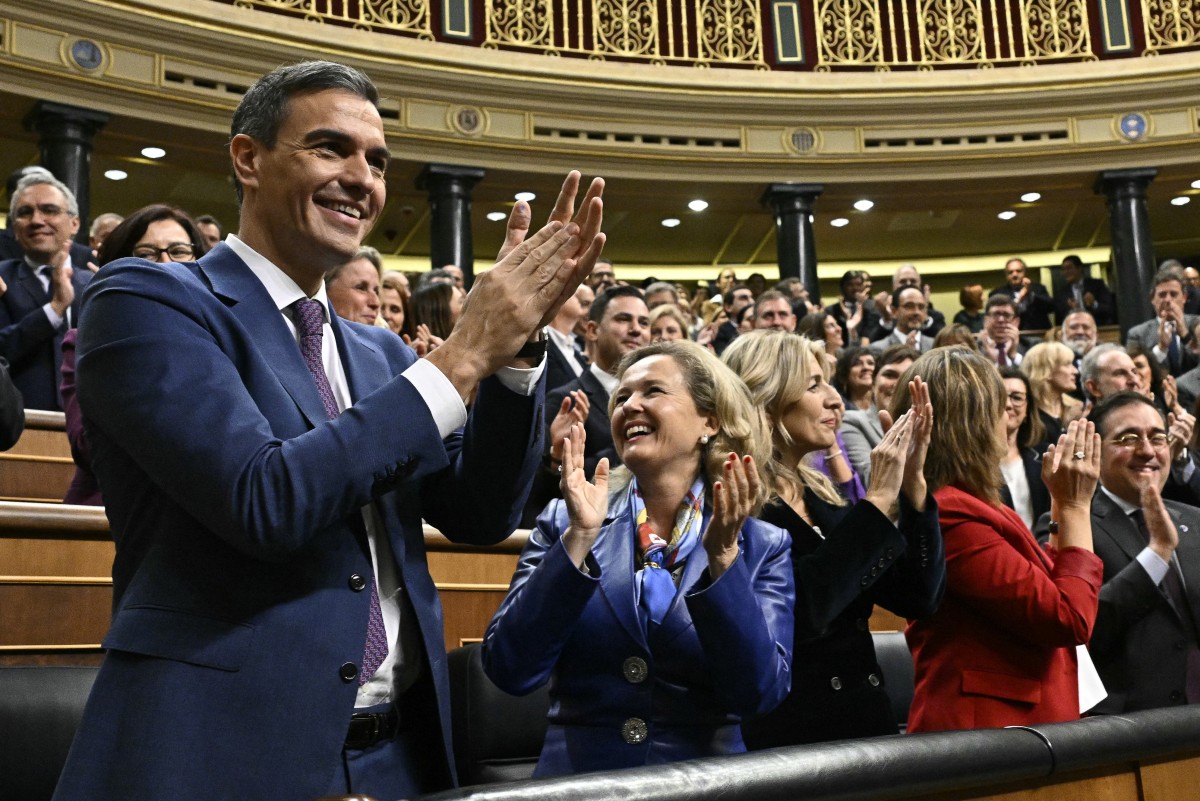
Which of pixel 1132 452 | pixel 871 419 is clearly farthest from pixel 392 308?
pixel 1132 452

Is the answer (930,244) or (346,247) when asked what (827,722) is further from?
(930,244)

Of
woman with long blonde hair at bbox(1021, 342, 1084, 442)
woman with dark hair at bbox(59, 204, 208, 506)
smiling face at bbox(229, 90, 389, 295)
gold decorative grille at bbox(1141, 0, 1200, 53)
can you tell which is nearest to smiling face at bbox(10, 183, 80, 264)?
woman with dark hair at bbox(59, 204, 208, 506)

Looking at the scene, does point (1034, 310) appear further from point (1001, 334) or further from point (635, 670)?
point (635, 670)

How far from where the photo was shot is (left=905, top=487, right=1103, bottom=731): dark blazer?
177cm

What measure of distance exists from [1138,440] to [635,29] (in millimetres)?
6624

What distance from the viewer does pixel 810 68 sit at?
28.4 feet

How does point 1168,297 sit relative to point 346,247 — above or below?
above

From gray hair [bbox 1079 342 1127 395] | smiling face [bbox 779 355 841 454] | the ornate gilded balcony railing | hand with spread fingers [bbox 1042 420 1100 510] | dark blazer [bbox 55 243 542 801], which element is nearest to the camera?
dark blazer [bbox 55 243 542 801]

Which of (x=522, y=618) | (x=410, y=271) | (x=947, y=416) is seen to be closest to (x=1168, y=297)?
(x=947, y=416)

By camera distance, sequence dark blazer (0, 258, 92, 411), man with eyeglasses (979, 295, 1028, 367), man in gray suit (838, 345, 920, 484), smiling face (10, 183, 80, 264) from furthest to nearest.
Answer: man with eyeglasses (979, 295, 1028, 367), smiling face (10, 183, 80, 264), man in gray suit (838, 345, 920, 484), dark blazer (0, 258, 92, 411)

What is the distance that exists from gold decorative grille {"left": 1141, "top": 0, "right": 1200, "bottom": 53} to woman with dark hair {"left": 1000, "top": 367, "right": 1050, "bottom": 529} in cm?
658

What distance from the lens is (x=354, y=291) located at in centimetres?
307

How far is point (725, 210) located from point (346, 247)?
27.1ft

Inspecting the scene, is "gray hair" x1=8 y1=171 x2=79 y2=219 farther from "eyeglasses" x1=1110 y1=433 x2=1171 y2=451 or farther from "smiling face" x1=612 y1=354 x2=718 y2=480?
"eyeglasses" x1=1110 y1=433 x2=1171 y2=451
